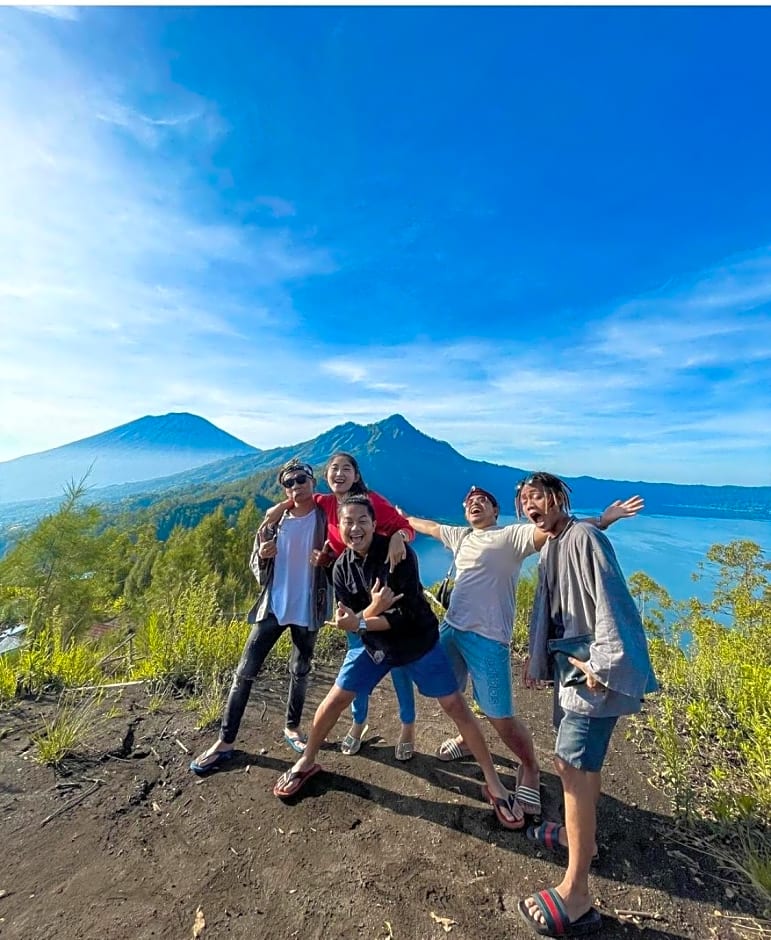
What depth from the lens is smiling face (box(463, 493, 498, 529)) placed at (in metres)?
3.15

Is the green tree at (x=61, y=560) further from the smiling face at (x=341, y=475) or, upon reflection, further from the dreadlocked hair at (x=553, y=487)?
the dreadlocked hair at (x=553, y=487)

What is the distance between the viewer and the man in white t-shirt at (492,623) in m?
2.69

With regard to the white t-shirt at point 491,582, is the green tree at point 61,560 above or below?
below

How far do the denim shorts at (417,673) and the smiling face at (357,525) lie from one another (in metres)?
0.72

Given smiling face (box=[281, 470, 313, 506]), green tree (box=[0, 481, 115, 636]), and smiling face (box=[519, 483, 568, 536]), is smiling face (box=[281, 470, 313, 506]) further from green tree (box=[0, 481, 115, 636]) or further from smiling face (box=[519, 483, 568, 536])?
green tree (box=[0, 481, 115, 636])

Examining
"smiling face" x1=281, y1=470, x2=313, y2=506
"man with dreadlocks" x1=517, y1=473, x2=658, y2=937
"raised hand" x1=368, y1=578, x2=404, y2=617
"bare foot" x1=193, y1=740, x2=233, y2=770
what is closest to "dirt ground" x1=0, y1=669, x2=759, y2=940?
"bare foot" x1=193, y1=740, x2=233, y2=770

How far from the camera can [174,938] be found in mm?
1888

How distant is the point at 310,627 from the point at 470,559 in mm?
1276

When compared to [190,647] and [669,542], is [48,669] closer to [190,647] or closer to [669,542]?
[190,647]

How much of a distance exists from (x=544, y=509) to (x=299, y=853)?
2272mm

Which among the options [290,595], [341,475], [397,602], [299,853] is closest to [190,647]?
[290,595]

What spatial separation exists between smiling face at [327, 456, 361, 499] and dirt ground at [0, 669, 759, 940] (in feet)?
6.48

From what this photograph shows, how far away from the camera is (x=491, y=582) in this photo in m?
2.86

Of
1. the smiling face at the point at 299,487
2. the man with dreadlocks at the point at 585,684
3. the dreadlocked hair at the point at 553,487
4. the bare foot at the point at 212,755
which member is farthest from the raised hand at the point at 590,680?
the bare foot at the point at 212,755
